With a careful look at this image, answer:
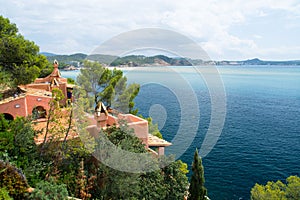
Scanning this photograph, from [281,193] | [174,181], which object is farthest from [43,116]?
[281,193]

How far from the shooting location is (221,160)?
1889 centimetres

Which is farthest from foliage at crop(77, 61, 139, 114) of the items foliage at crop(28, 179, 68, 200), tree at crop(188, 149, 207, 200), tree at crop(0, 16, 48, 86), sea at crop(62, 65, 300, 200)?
foliage at crop(28, 179, 68, 200)

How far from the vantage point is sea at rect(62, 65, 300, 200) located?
1516cm

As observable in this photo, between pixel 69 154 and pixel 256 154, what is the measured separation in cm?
1720

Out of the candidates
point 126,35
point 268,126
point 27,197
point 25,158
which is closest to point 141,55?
point 126,35

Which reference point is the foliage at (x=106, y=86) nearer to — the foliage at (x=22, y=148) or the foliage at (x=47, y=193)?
the foliage at (x=22, y=148)

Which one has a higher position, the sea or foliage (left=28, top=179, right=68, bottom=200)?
foliage (left=28, top=179, right=68, bottom=200)

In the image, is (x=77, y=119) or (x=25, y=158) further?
(x=77, y=119)

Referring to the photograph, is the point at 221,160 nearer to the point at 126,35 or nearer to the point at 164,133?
the point at 164,133

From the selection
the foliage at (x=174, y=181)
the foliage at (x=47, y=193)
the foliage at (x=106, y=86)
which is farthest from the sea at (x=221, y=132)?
the foliage at (x=47, y=193)

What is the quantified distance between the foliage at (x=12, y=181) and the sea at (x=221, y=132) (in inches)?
270

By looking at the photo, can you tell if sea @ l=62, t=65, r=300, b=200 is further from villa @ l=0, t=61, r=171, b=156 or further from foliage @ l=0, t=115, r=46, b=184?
foliage @ l=0, t=115, r=46, b=184

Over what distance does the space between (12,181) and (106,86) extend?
10931 mm

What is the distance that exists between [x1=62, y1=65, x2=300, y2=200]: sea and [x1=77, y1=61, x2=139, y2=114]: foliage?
1002mm
